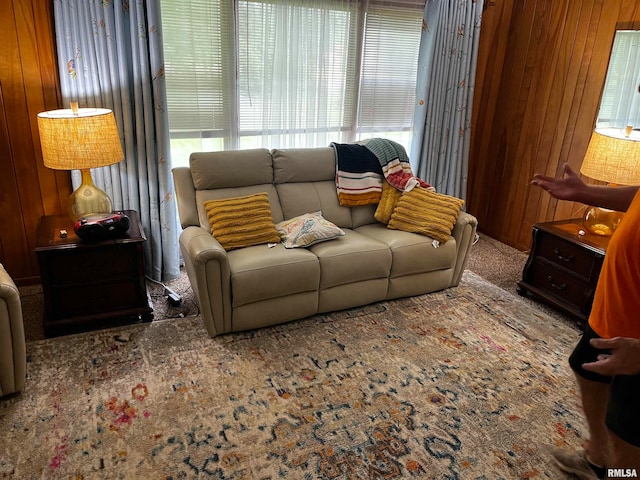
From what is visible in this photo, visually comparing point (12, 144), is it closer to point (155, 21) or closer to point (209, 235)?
point (155, 21)

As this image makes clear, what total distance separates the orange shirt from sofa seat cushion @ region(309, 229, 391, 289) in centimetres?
160

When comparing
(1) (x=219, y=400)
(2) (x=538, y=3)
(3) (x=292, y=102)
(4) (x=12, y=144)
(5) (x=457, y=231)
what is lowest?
(1) (x=219, y=400)

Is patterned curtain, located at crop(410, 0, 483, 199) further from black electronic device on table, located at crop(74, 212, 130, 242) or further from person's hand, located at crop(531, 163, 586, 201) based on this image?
black electronic device on table, located at crop(74, 212, 130, 242)

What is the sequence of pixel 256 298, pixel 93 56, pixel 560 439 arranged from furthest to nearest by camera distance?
pixel 93 56 < pixel 256 298 < pixel 560 439

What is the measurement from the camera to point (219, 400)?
2.31m

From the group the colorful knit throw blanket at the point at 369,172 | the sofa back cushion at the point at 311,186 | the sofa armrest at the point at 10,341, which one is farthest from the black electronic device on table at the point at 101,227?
the colorful knit throw blanket at the point at 369,172

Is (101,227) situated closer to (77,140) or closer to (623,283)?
(77,140)

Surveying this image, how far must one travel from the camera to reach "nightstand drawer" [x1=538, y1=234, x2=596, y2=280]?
2994 mm

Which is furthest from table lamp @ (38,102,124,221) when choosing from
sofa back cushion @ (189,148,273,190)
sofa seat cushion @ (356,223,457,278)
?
sofa seat cushion @ (356,223,457,278)

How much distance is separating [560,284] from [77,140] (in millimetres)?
3091

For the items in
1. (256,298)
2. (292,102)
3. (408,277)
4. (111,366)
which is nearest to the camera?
(111,366)

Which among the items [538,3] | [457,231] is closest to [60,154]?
[457,231]

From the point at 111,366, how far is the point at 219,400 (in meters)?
0.65

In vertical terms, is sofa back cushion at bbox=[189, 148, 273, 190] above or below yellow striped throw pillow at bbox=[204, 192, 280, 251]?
above
